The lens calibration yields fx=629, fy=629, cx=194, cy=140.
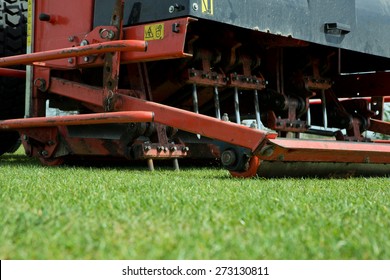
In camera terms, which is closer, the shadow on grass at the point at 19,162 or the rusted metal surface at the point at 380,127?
the shadow on grass at the point at 19,162

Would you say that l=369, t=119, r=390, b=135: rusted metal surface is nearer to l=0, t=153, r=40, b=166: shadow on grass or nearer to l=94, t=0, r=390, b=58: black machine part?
l=94, t=0, r=390, b=58: black machine part

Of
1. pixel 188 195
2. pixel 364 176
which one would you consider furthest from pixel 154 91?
pixel 188 195

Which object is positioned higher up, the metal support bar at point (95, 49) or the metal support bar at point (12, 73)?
the metal support bar at point (95, 49)

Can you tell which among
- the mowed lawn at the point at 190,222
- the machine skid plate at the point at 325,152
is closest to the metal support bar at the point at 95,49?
the machine skid plate at the point at 325,152

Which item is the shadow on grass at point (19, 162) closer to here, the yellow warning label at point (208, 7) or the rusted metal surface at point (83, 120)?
the rusted metal surface at point (83, 120)

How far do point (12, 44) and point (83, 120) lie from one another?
1438mm

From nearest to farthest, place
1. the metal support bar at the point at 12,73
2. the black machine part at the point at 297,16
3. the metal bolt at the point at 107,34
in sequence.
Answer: the black machine part at the point at 297,16 → the metal bolt at the point at 107,34 → the metal support bar at the point at 12,73

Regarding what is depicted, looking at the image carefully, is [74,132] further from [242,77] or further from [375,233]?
[375,233]

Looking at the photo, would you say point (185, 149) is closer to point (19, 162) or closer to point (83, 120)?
point (83, 120)

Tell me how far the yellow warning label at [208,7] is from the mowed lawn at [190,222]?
3.99 ft

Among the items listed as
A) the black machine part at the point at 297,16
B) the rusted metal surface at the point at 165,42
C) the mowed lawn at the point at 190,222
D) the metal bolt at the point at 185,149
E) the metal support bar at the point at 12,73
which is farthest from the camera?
the metal support bar at the point at 12,73

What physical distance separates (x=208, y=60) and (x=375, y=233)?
8.56 ft

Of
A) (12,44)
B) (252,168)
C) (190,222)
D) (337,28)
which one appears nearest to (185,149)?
(252,168)

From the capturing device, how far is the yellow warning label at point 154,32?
11.4 ft
